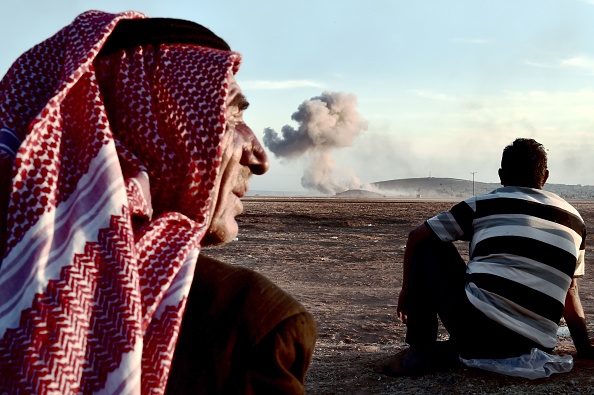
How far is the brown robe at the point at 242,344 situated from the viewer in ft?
5.18

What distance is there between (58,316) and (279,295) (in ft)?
1.59

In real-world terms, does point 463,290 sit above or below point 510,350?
above

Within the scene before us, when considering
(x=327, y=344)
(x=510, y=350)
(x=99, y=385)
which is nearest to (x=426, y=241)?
(x=510, y=350)

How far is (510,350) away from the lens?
4719 mm

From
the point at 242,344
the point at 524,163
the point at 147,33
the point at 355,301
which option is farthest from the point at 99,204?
the point at 355,301

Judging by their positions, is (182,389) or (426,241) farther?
(426,241)

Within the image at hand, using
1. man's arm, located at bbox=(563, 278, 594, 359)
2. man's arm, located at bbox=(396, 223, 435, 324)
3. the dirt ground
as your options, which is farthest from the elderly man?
man's arm, located at bbox=(563, 278, 594, 359)

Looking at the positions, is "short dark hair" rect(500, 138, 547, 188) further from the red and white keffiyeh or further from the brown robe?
the brown robe

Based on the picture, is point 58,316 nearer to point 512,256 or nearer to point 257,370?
point 257,370

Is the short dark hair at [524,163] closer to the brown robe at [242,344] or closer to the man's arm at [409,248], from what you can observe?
the man's arm at [409,248]

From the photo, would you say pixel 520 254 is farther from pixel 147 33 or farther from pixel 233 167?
pixel 147 33

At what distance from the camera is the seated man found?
464 centimetres

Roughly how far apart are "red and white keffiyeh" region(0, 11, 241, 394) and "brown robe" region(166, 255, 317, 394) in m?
0.10

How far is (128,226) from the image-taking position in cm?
148
